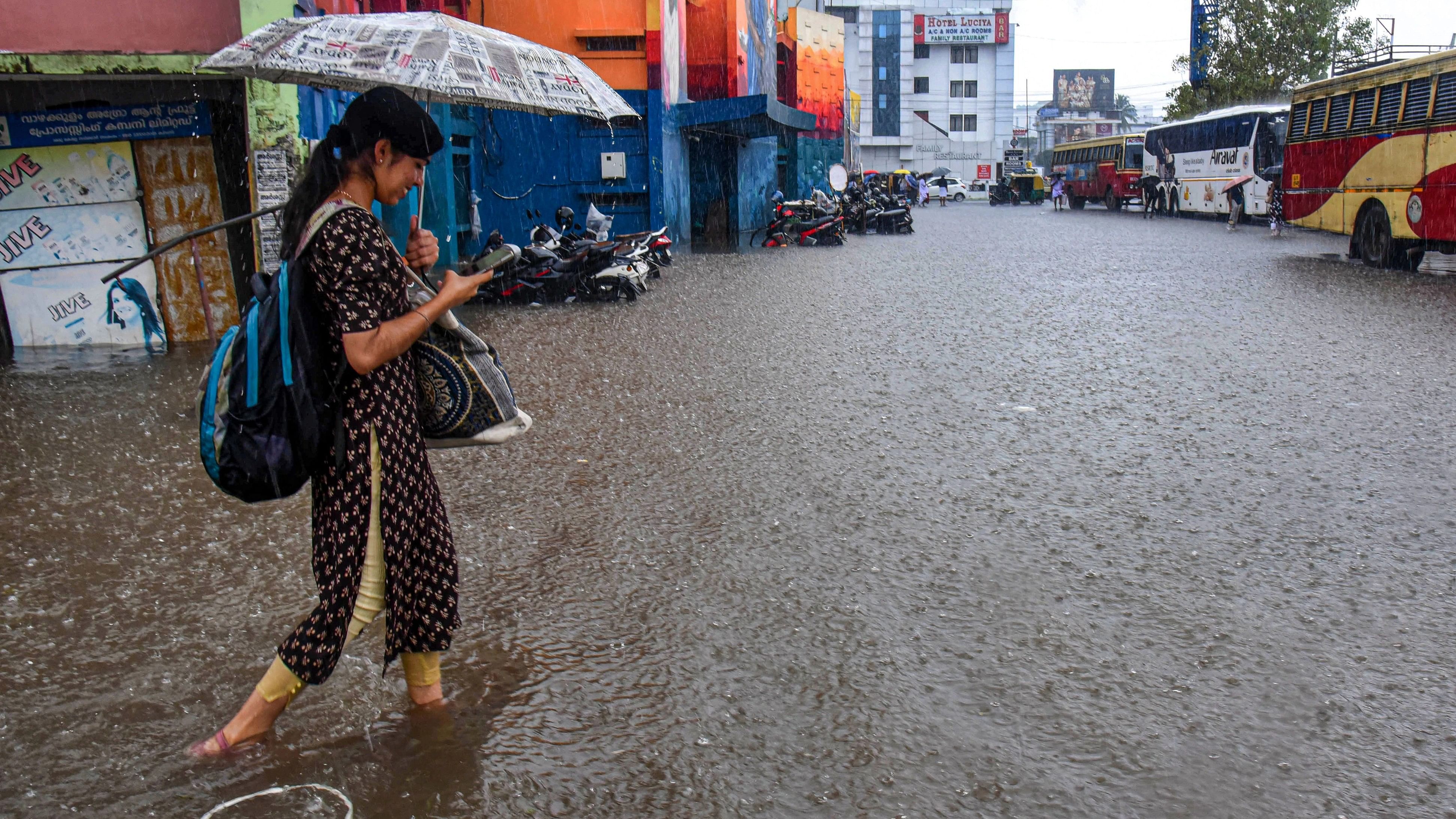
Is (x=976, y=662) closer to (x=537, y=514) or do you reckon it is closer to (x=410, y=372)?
(x=410, y=372)

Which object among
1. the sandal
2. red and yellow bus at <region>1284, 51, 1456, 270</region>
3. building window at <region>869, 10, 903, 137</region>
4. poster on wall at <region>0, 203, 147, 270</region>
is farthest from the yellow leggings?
building window at <region>869, 10, 903, 137</region>

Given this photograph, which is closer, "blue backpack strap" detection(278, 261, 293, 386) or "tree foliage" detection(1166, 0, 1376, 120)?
"blue backpack strap" detection(278, 261, 293, 386)

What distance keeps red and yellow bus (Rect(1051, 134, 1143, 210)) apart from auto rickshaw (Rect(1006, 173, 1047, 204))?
5.40 metres

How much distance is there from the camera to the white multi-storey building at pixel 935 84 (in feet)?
256

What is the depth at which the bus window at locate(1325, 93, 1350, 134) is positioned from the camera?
1759cm

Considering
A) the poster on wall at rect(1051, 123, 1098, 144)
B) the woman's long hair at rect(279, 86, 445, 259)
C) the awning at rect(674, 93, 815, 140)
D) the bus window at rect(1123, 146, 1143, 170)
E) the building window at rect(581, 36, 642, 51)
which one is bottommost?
the woman's long hair at rect(279, 86, 445, 259)

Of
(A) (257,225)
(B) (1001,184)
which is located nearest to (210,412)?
(A) (257,225)

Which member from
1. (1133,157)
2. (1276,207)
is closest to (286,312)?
(1276,207)

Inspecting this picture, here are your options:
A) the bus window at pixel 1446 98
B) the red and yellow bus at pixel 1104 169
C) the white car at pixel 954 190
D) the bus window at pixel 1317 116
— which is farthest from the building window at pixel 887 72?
the bus window at pixel 1446 98

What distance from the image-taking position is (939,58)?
79.3 meters

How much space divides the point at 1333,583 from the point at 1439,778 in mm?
1327

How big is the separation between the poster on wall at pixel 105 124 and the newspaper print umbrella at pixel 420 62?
2744 mm

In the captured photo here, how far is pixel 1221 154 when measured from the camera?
33250 mm

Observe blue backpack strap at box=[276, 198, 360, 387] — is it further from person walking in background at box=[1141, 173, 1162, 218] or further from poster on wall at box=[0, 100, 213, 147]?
person walking in background at box=[1141, 173, 1162, 218]
